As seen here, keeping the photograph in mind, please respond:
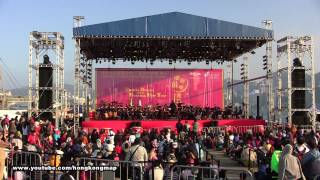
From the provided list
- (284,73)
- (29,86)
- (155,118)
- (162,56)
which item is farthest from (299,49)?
(29,86)

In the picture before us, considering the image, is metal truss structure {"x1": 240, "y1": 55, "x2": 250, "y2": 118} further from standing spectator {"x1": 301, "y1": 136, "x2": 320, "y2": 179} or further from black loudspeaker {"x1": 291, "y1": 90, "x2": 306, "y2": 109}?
standing spectator {"x1": 301, "y1": 136, "x2": 320, "y2": 179}

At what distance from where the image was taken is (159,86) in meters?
30.9

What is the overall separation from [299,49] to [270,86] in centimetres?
234

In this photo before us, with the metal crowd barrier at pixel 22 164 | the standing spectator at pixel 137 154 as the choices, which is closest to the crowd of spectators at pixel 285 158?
the standing spectator at pixel 137 154

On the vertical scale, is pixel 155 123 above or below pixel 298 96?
below

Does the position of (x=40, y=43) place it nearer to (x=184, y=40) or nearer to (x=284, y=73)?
(x=184, y=40)

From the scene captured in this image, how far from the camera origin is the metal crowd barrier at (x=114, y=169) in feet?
27.2

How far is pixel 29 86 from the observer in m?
22.2

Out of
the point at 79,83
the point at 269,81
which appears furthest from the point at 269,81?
the point at 79,83

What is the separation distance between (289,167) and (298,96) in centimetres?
1729

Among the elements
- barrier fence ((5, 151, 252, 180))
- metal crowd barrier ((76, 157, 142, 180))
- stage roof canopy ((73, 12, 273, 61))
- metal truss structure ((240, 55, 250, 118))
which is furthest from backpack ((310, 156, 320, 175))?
metal truss structure ((240, 55, 250, 118))

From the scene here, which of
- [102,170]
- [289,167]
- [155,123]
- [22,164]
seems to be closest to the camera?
[289,167]

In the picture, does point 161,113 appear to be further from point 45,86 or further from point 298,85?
point 298,85

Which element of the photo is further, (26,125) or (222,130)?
(222,130)
